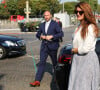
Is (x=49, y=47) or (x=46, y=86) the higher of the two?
(x=49, y=47)

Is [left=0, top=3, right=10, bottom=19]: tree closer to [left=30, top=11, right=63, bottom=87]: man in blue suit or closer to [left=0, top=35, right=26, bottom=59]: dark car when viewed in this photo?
[left=0, top=35, right=26, bottom=59]: dark car

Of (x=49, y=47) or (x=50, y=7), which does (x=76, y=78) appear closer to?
(x=49, y=47)

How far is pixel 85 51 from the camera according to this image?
3.59 metres

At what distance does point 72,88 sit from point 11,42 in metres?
7.25

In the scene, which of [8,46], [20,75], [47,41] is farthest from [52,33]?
[8,46]

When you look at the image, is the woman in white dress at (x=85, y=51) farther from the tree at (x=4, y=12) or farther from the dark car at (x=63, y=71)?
the tree at (x=4, y=12)

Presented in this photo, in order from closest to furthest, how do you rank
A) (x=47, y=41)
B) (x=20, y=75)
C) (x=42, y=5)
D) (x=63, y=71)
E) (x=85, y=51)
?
(x=85, y=51) → (x=63, y=71) → (x=47, y=41) → (x=20, y=75) → (x=42, y=5)

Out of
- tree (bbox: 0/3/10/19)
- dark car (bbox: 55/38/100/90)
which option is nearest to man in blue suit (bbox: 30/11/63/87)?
dark car (bbox: 55/38/100/90)

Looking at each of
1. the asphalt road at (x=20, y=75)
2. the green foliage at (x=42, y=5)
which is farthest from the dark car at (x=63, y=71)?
the green foliage at (x=42, y=5)

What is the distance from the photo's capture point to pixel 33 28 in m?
30.4

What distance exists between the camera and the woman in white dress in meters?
3.60

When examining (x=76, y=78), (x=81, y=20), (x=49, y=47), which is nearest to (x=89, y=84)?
(x=76, y=78)

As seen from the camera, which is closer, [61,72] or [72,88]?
[72,88]

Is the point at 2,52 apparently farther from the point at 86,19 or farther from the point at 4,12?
the point at 4,12
